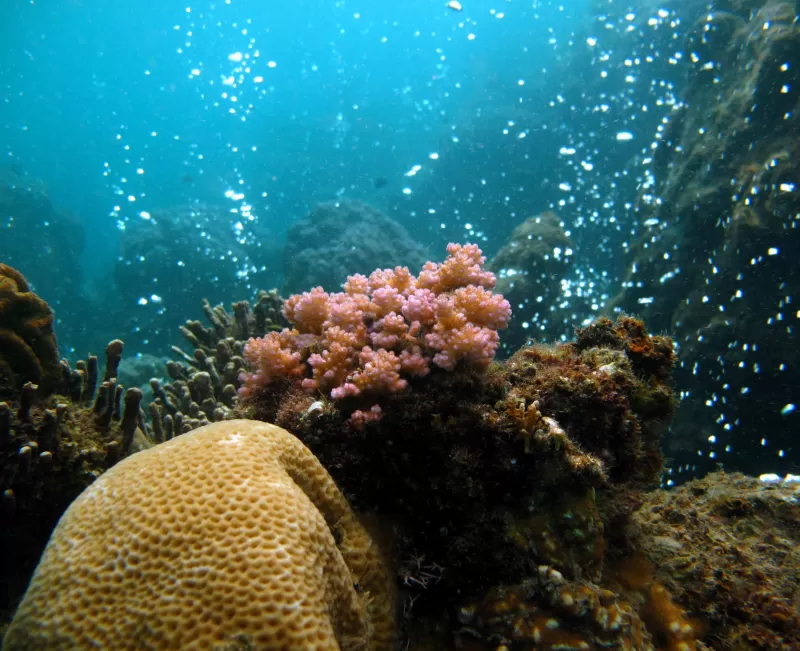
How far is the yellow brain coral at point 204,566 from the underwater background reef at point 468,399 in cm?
1

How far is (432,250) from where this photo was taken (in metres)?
24.7

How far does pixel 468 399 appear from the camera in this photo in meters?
2.78

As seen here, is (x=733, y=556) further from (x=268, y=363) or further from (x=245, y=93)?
(x=245, y=93)

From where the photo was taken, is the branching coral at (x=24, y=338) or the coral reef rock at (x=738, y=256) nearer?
the branching coral at (x=24, y=338)

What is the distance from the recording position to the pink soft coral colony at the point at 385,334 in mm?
2771

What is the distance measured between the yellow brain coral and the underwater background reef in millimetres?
13

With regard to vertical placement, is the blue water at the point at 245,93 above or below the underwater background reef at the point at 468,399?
above

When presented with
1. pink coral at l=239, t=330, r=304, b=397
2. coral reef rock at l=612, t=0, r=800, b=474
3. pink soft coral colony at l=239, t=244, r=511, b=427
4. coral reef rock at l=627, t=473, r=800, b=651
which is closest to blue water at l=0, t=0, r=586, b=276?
coral reef rock at l=612, t=0, r=800, b=474

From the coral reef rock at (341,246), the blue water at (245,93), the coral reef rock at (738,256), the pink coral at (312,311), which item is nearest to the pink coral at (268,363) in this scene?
the pink coral at (312,311)

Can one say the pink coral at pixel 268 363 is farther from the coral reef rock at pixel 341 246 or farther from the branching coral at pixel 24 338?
the coral reef rock at pixel 341 246

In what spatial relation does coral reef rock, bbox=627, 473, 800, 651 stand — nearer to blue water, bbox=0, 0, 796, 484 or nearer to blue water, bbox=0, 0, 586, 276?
blue water, bbox=0, 0, 796, 484

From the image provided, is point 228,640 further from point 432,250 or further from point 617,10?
point 617,10

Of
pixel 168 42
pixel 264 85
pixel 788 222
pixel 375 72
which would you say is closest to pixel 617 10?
pixel 788 222

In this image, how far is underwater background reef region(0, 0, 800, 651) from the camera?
2006mm
